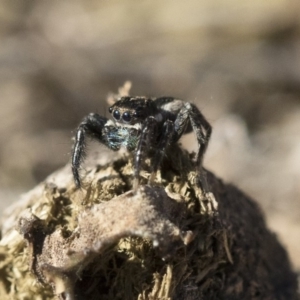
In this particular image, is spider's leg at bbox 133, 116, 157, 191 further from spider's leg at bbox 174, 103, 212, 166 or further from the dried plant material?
spider's leg at bbox 174, 103, 212, 166

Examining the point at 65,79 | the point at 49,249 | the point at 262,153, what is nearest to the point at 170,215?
the point at 49,249

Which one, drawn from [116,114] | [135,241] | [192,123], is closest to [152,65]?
[116,114]

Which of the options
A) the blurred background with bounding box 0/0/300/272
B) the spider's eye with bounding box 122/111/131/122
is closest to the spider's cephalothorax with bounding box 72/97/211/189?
the spider's eye with bounding box 122/111/131/122

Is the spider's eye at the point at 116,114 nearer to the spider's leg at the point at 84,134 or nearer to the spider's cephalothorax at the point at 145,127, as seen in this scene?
the spider's cephalothorax at the point at 145,127

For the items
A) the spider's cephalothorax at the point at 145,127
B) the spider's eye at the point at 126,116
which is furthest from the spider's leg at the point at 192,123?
the spider's eye at the point at 126,116

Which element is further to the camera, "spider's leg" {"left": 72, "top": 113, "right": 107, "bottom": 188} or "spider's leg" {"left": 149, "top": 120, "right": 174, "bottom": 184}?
"spider's leg" {"left": 72, "top": 113, "right": 107, "bottom": 188}

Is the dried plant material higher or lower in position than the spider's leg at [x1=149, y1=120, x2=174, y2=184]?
lower

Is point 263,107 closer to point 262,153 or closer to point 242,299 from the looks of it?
point 262,153
